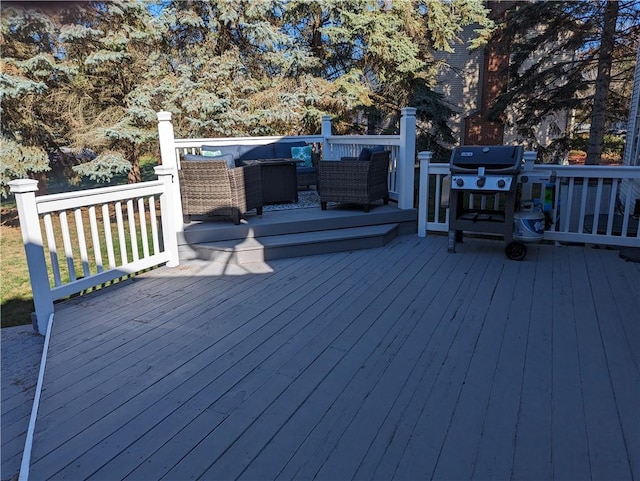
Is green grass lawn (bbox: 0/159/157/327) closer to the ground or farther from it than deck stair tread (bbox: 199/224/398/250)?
closer to the ground

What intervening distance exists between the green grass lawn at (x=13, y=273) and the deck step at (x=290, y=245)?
2355 millimetres

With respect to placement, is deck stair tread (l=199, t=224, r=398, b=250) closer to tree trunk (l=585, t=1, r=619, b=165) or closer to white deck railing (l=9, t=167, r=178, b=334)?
white deck railing (l=9, t=167, r=178, b=334)

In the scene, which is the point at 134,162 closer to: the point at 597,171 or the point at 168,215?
the point at 168,215

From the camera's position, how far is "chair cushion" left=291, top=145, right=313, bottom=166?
23.4ft

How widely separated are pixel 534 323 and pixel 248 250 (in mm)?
2676

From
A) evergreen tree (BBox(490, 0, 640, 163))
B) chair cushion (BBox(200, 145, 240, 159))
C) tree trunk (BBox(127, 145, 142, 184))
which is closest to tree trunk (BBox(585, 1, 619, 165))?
evergreen tree (BBox(490, 0, 640, 163))

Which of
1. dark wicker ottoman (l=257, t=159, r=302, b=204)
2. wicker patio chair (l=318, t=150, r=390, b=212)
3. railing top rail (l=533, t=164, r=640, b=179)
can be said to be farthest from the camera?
dark wicker ottoman (l=257, t=159, r=302, b=204)

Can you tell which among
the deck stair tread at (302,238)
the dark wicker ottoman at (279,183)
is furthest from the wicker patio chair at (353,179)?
the dark wicker ottoman at (279,183)

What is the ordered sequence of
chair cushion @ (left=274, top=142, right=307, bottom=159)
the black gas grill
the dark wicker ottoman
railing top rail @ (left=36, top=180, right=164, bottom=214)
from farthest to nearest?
chair cushion @ (left=274, top=142, right=307, bottom=159) → the dark wicker ottoman → the black gas grill → railing top rail @ (left=36, top=180, right=164, bottom=214)

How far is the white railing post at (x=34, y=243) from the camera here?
2.89m

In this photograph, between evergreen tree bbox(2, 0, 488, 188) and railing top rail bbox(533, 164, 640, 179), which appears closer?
railing top rail bbox(533, 164, 640, 179)

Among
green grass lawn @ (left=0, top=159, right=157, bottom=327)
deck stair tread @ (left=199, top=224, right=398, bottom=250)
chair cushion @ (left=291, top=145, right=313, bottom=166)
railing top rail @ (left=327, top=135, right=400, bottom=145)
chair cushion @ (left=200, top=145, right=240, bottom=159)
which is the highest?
railing top rail @ (left=327, top=135, right=400, bottom=145)

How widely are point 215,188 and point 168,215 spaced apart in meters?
0.71

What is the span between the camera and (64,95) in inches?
354
